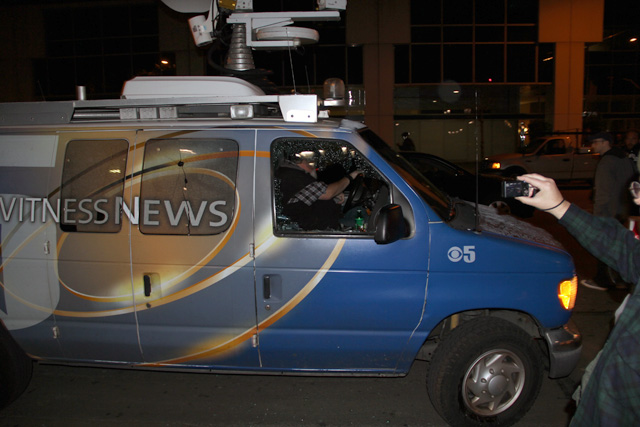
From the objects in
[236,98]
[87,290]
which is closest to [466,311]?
[236,98]

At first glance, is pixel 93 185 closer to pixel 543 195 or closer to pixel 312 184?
pixel 312 184

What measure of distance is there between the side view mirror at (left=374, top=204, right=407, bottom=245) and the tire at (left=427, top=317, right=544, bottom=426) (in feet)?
2.90

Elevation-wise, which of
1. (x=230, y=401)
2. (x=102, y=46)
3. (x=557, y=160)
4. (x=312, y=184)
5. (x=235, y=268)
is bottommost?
(x=230, y=401)

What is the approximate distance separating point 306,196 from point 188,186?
0.83 meters

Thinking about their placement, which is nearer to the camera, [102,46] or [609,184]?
[609,184]

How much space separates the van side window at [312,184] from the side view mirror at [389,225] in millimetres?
231

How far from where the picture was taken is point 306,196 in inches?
145

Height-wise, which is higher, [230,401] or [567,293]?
[567,293]

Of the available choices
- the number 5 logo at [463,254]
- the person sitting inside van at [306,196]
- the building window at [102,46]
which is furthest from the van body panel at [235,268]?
the building window at [102,46]

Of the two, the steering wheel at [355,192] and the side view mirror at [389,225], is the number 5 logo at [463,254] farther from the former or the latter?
the steering wheel at [355,192]

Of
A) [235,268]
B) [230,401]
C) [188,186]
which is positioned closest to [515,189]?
[235,268]

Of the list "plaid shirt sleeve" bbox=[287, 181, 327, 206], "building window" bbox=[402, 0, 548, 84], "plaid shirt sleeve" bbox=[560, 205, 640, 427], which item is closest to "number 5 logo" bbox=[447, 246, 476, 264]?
"plaid shirt sleeve" bbox=[287, 181, 327, 206]

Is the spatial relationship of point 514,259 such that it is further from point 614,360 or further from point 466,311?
point 614,360

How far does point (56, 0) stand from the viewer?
23.5 metres
